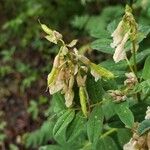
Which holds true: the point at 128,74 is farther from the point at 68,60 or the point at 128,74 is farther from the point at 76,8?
the point at 76,8

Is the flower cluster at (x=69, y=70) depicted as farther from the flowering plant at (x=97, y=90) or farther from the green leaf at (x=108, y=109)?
the green leaf at (x=108, y=109)

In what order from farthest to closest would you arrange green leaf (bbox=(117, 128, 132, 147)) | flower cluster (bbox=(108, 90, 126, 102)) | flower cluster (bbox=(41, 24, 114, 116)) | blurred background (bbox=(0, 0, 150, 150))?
blurred background (bbox=(0, 0, 150, 150)), green leaf (bbox=(117, 128, 132, 147)), flower cluster (bbox=(108, 90, 126, 102)), flower cluster (bbox=(41, 24, 114, 116))

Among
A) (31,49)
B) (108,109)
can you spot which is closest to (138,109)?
(108,109)

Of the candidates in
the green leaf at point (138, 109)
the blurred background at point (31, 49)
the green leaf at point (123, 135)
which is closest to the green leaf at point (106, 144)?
the green leaf at point (123, 135)

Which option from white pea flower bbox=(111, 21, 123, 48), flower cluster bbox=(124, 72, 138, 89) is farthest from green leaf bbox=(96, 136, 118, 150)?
white pea flower bbox=(111, 21, 123, 48)

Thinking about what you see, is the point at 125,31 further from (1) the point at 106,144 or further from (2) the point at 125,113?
(1) the point at 106,144

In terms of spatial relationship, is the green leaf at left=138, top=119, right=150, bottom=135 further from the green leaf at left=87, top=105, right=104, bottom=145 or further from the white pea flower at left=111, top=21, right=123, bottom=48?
the white pea flower at left=111, top=21, right=123, bottom=48

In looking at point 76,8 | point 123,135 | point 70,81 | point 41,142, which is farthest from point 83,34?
point 70,81
